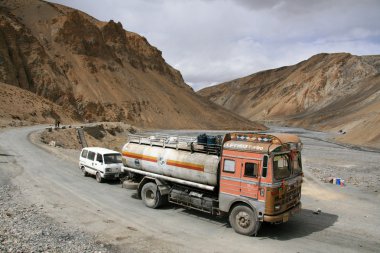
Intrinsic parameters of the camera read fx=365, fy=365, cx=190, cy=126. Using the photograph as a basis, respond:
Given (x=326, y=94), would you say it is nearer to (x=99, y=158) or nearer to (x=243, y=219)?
(x=99, y=158)

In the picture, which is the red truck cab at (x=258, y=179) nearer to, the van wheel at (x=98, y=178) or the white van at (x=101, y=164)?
the white van at (x=101, y=164)

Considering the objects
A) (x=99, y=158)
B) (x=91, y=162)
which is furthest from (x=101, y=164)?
(x=91, y=162)

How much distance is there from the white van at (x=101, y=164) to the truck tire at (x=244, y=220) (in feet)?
29.5

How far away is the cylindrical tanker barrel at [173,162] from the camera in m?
13.2

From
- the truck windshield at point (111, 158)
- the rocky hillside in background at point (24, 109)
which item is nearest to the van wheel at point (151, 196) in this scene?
the truck windshield at point (111, 158)

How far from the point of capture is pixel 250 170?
477 inches

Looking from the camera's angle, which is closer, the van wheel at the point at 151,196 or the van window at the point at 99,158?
the van wheel at the point at 151,196

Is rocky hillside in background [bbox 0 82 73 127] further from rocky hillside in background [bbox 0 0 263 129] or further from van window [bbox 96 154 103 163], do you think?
van window [bbox 96 154 103 163]

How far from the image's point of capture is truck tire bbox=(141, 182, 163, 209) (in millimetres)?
14945

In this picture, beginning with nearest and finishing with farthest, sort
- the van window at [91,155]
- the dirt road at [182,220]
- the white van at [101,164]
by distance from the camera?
the dirt road at [182,220] → the white van at [101,164] → the van window at [91,155]

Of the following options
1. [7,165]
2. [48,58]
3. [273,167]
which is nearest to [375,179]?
[273,167]

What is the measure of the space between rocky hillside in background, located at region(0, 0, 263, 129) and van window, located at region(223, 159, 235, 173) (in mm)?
61626

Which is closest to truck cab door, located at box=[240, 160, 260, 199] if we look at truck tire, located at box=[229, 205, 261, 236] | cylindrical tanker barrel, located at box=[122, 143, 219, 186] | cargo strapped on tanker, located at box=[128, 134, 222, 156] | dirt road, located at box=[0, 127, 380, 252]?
truck tire, located at box=[229, 205, 261, 236]

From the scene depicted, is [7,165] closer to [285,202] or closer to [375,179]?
[285,202]
